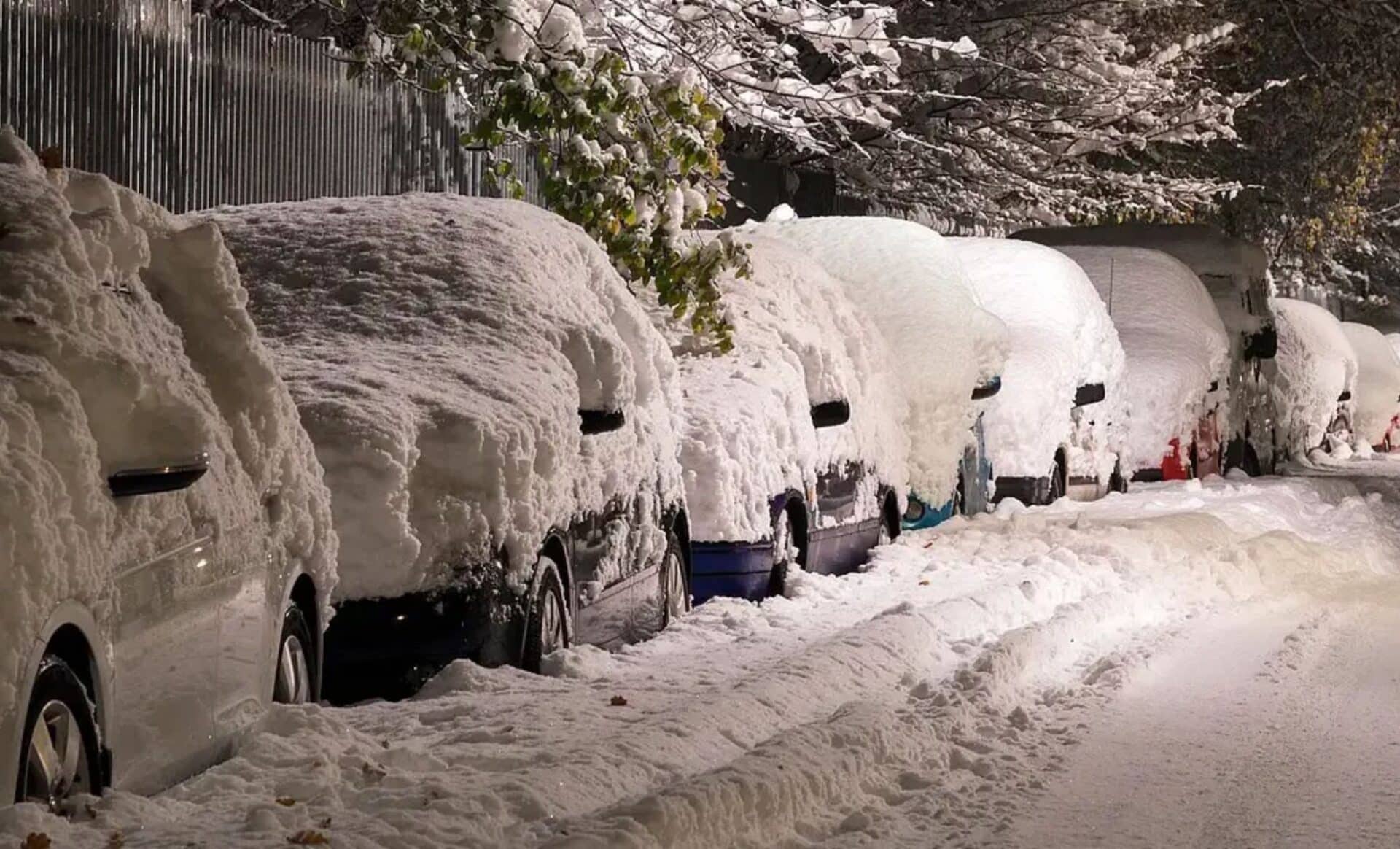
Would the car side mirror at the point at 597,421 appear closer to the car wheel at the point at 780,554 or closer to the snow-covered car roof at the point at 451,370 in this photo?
the snow-covered car roof at the point at 451,370

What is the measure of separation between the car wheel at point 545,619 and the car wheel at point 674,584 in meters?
1.36

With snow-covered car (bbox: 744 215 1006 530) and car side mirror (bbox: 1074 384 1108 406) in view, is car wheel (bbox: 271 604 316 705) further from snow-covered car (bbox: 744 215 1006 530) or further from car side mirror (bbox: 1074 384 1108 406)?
car side mirror (bbox: 1074 384 1108 406)

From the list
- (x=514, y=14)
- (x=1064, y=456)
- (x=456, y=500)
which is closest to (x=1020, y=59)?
(x=1064, y=456)

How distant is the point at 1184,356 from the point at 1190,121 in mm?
7393

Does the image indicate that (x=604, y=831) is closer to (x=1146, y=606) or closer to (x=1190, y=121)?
(x=1146, y=606)

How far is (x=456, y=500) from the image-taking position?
8.00 meters

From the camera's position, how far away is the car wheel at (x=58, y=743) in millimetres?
5105

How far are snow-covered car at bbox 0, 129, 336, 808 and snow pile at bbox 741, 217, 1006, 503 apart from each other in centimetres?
830

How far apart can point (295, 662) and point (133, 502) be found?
63.3 inches

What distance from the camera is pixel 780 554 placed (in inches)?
473

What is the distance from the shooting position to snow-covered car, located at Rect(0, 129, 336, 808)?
515 cm

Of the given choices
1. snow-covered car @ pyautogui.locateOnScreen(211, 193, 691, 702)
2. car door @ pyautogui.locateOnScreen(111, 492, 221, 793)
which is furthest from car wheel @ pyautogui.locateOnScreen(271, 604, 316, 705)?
car door @ pyautogui.locateOnScreen(111, 492, 221, 793)

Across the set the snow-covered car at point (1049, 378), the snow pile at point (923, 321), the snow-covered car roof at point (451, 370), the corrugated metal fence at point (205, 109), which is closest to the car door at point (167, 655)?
the snow-covered car roof at point (451, 370)

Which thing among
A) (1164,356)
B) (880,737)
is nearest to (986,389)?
(1164,356)
